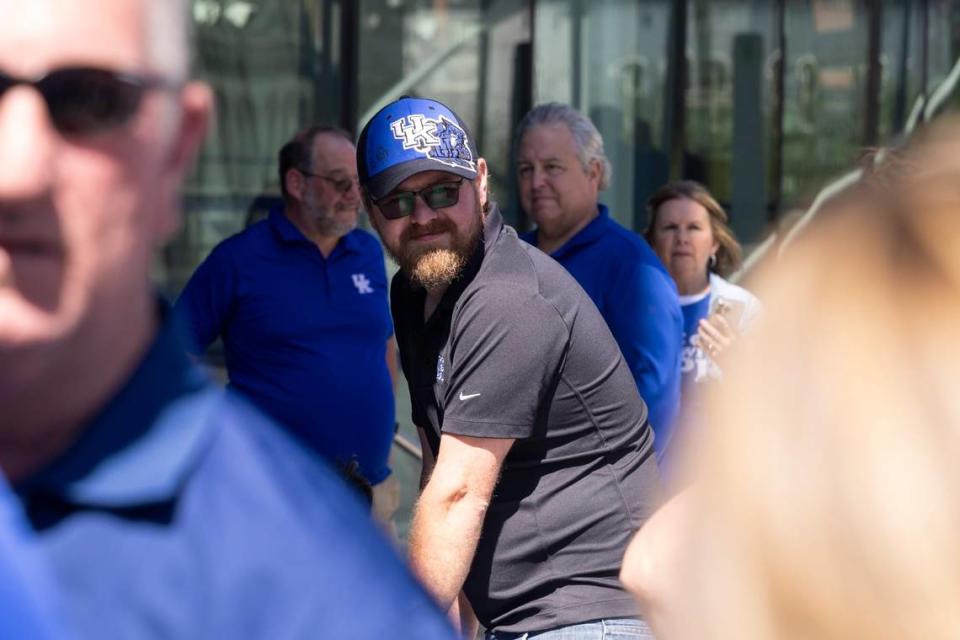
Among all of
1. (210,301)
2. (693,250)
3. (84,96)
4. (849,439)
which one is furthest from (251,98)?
(849,439)

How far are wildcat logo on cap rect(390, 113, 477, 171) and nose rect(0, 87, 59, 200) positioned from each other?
7.13 ft

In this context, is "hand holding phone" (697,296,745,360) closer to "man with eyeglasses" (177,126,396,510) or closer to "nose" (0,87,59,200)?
"man with eyeglasses" (177,126,396,510)

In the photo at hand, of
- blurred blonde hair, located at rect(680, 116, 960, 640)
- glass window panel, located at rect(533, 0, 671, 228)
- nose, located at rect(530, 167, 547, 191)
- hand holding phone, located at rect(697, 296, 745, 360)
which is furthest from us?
glass window panel, located at rect(533, 0, 671, 228)

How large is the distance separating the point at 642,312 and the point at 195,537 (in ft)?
11.3

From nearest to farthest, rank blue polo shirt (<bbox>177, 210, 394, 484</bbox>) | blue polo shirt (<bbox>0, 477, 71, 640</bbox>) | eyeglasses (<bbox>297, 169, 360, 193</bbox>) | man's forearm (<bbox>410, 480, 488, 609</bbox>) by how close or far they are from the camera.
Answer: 1. blue polo shirt (<bbox>0, 477, 71, 640</bbox>)
2. man's forearm (<bbox>410, 480, 488, 609</bbox>)
3. blue polo shirt (<bbox>177, 210, 394, 484</bbox>)
4. eyeglasses (<bbox>297, 169, 360, 193</bbox>)

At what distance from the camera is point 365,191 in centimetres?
339

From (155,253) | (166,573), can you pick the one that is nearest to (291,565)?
(166,573)

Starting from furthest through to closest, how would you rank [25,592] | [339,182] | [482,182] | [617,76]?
[617,76], [339,182], [482,182], [25,592]

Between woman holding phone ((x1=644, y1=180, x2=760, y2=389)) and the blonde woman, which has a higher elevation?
the blonde woman

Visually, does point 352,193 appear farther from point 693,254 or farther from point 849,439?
point 849,439

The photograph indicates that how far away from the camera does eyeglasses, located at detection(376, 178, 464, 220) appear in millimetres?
3264

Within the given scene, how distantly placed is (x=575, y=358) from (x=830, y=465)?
2085 millimetres

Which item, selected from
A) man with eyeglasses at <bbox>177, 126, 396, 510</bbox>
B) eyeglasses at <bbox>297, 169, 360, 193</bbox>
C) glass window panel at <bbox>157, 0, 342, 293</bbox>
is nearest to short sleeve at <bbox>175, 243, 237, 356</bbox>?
man with eyeglasses at <bbox>177, 126, 396, 510</bbox>

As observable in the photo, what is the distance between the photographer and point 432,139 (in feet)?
10.7
